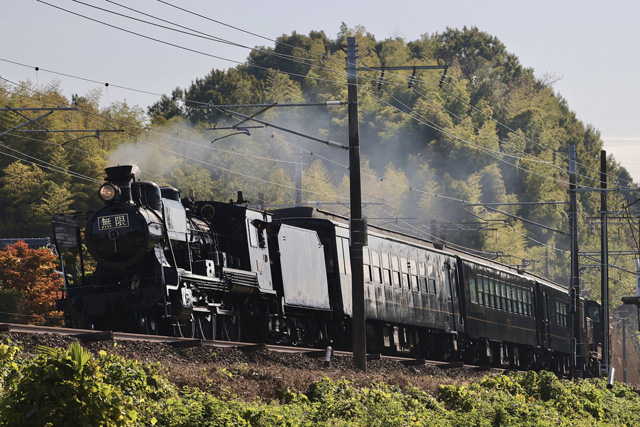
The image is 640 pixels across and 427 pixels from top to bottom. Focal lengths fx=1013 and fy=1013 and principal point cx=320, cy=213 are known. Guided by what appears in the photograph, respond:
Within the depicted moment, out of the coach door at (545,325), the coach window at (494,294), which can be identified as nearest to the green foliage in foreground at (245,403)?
the coach window at (494,294)

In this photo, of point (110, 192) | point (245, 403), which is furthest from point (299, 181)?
point (245, 403)

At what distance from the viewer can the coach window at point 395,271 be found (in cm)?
2885

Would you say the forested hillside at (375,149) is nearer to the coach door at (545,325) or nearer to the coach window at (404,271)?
the coach door at (545,325)

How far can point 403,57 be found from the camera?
577 ft

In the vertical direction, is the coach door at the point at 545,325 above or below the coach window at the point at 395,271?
below

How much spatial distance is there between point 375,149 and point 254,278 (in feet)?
359

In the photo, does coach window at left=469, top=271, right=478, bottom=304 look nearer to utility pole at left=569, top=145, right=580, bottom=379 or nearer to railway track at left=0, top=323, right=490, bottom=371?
utility pole at left=569, top=145, right=580, bottom=379

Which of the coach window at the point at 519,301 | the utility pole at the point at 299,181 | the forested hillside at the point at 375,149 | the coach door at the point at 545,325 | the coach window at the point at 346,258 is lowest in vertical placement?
the coach door at the point at 545,325

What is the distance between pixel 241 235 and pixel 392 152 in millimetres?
109180

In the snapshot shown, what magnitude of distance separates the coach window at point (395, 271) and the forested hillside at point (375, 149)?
16937 millimetres

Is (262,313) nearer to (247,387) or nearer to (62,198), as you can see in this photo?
(247,387)

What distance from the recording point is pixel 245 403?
13062 mm

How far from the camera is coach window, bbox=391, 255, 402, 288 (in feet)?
94.7

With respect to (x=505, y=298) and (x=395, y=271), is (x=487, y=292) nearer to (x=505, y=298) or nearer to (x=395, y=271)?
(x=505, y=298)
